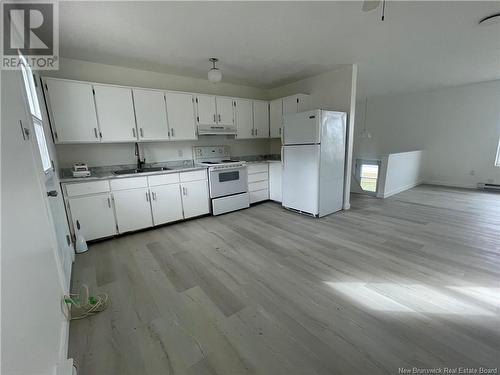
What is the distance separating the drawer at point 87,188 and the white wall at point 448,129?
25.2ft

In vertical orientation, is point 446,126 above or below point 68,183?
above

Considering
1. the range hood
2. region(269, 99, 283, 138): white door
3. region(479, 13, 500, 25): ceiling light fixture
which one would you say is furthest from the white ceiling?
Answer: the range hood

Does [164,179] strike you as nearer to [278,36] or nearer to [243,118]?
[243,118]

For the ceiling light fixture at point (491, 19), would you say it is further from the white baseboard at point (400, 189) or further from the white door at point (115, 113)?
the white door at point (115, 113)

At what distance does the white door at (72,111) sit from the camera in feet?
8.82

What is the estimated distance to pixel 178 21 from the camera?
2170mm

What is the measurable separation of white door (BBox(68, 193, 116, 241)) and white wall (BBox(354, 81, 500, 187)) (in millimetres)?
7714

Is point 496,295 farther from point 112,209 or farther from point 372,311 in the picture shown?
point 112,209

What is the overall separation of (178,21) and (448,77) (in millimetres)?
5592

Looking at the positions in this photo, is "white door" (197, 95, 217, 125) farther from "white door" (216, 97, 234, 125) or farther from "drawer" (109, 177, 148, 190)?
"drawer" (109, 177, 148, 190)

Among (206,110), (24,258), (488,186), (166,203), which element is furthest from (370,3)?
(488,186)

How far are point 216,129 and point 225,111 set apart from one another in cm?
42

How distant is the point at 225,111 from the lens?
414 cm

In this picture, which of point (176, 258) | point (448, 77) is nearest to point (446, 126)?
point (448, 77)
